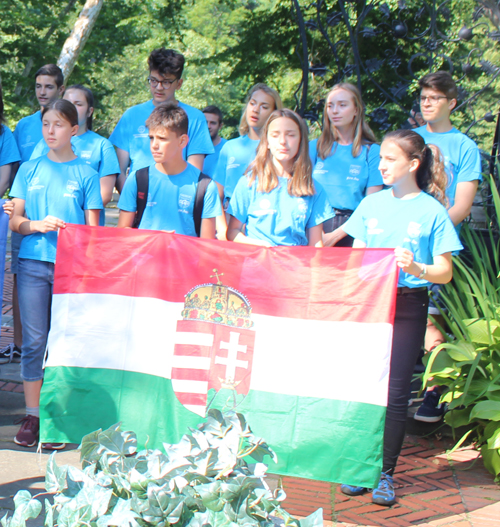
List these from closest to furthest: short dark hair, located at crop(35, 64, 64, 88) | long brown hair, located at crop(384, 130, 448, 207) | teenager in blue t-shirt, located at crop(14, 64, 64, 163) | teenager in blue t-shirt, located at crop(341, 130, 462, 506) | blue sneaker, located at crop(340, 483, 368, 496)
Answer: teenager in blue t-shirt, located at crop(341, 130, 462, 506) < long brown hair, located at crop(384, 130, 448, 207) < blue sneaker, located at crop(340, 483, 368, 496) < teenager in blue t-shirt, located at crop(14, 64, 64, 163) < short dark hair, located at crop(35, 64, 64, 88)

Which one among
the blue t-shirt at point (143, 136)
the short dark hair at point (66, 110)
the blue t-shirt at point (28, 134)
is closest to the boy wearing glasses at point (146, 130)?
the blue t-shirt at point (143, 136)

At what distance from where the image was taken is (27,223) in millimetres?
3979

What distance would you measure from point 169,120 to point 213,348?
1.41 m

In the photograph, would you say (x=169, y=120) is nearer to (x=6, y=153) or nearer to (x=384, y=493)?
(x=6, y=153)

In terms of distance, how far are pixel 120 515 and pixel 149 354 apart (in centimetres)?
179

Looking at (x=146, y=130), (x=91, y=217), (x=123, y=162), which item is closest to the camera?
(x=91, y=217)

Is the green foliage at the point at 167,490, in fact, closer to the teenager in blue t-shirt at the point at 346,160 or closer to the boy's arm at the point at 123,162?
the teenager in blue t-shirt at the point at 346,160

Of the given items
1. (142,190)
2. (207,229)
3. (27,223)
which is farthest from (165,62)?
(27,223)

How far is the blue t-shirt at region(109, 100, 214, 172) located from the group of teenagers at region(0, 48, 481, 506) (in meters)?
0.01

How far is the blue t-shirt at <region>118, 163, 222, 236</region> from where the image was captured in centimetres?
401

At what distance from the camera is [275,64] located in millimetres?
15547

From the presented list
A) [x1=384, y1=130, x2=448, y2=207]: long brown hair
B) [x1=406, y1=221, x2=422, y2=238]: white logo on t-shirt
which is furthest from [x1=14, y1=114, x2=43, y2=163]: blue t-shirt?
[x1=406, y1=221, x2=422, y2=238]: white logo on t-shirt

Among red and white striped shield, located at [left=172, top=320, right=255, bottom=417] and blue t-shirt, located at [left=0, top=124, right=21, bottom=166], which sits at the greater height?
blue t-shirt, located at [left=0, top=124, right=21, bottom=166]

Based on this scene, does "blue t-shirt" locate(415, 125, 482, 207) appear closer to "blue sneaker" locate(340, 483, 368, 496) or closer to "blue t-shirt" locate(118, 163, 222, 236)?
"blue t-shirt" locate(118, 163, 222, 236)
